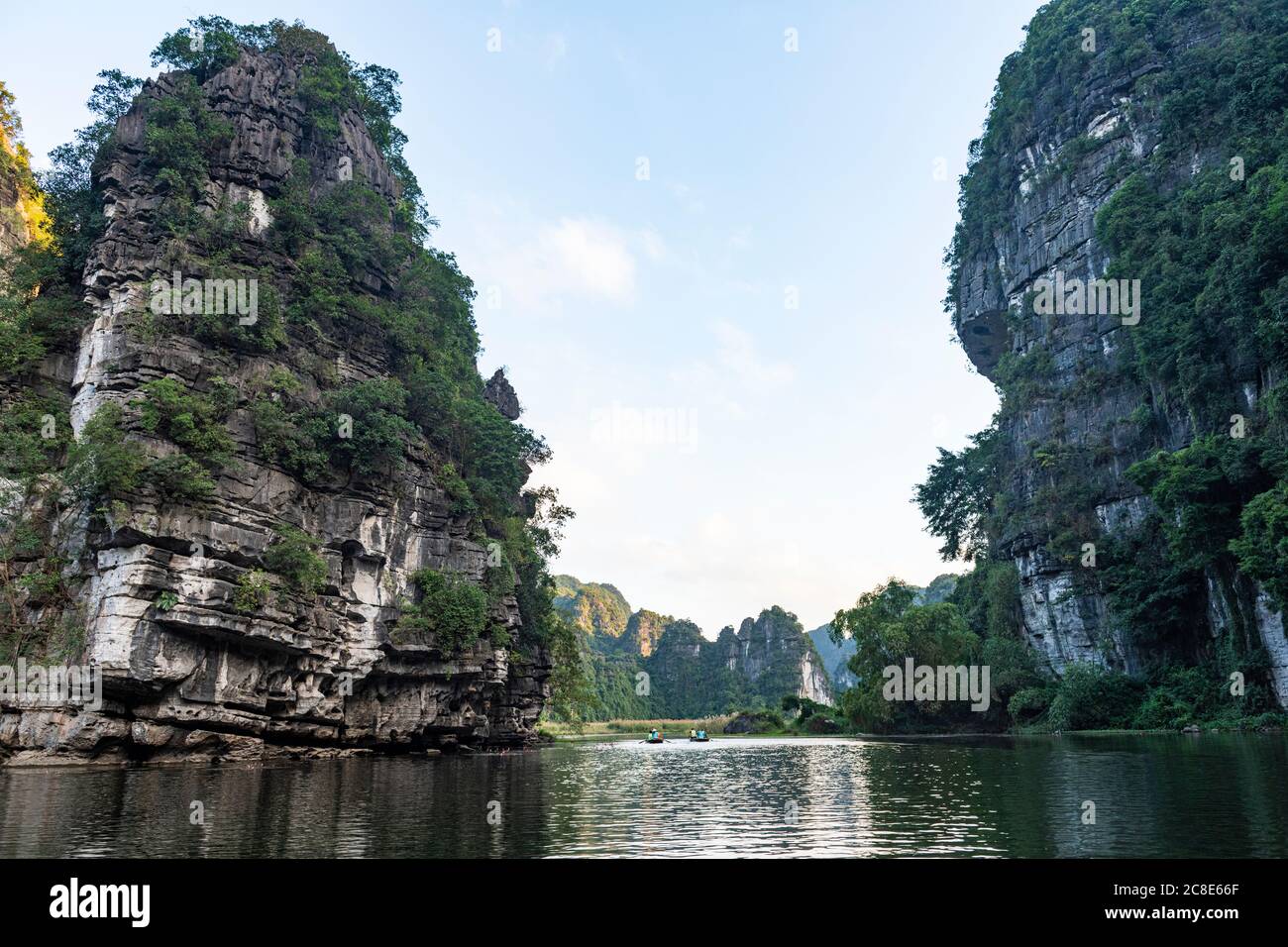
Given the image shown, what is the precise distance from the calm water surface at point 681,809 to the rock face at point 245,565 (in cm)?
367

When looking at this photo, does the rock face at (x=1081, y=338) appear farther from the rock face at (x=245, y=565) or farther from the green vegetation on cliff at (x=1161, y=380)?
the rock face at (x=245, y=565)

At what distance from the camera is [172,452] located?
90.6ft

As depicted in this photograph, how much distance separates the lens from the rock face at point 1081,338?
43.2m

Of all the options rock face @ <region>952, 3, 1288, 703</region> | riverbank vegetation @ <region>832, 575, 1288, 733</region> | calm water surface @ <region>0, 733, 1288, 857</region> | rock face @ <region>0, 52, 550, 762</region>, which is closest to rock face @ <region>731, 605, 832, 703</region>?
riverbank vegetation @ <region>832, 575, 1288, 733</region>

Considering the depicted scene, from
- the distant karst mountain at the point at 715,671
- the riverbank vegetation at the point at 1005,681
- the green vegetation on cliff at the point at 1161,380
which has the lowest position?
the distant karst mountain at the point at 715,671

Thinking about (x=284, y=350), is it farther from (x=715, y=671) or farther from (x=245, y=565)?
(x=715, y=671)

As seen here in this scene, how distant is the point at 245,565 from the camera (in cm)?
2805

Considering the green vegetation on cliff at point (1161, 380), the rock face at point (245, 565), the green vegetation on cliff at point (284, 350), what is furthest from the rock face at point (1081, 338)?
the rock face at point (245, 565)

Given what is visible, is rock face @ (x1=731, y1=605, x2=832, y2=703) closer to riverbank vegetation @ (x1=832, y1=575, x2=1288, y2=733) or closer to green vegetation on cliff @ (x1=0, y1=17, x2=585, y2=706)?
riverbank vegetation @ (x1=832, y1=575, x2=1288, y2=733)

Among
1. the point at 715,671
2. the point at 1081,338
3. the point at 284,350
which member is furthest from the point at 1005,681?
the point at 715,671

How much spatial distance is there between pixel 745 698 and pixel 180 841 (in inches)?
4663
